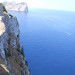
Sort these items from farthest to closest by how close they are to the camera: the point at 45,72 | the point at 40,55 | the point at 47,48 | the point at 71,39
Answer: the point at 71,39 < the point at 47,48 < the point at 40,55 < the point at 45,72

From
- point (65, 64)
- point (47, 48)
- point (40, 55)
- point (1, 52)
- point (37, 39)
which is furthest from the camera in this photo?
point (37, 39)

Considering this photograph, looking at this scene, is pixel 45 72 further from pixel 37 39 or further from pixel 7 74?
pixel 7 74

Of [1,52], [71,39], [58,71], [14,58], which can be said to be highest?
[1,52]

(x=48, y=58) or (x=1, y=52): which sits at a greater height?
(x=1, y=52)

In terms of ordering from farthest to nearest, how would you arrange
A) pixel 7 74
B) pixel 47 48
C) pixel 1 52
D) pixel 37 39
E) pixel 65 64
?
pixel 37 39 → pixel 47 48 → pixel 65 64 → pixel 1 52 → pixel 7 74

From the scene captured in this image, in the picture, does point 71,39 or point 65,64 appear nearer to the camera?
point 65,64

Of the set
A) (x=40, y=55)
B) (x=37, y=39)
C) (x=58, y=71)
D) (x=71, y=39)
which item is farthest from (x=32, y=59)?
(x=71, y=39)

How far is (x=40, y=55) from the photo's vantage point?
4579 inches

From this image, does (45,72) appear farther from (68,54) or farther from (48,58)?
(68,54)

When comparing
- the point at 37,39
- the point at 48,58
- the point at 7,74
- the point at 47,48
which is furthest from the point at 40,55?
the point at 7,74

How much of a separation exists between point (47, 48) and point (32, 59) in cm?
2346

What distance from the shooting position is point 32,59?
4264 inches

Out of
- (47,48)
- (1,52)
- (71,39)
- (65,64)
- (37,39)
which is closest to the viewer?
(1,52)

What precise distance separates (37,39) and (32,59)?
41.5 m
